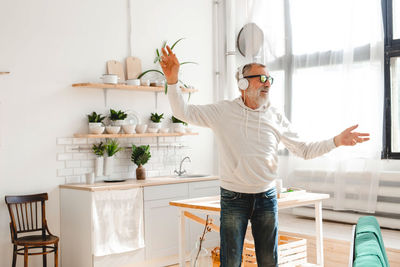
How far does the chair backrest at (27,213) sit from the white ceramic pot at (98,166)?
2.05 feet

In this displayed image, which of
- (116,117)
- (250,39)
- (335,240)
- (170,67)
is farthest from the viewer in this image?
(250,39)

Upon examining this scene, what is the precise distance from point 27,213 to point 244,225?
110 inches

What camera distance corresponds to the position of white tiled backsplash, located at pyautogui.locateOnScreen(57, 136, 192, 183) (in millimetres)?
4938

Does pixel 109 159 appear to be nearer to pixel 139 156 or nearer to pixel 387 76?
pixel 139 156

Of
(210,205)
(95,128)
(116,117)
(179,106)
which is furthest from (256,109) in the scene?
(116,117)

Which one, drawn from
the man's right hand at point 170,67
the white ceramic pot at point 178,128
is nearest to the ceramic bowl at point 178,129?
the white ceramic pot at point 178,128

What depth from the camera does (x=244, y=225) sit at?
2.59 meters

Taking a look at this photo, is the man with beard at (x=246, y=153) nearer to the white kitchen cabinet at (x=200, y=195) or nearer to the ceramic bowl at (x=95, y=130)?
the ceramic bowl at (x=95, y=130)

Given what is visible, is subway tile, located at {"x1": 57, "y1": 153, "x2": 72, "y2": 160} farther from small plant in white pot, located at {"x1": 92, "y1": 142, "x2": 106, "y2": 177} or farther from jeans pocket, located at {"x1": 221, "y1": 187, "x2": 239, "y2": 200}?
jeans pocket, located at {"x1": 221, "y1": 187, "x2": 239, "y2": 200}

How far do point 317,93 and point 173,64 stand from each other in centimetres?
376

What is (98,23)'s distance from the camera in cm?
525

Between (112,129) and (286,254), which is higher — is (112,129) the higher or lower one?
the higher one

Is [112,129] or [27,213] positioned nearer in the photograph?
[27,213]

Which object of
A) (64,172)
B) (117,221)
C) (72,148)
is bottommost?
(117,221)
